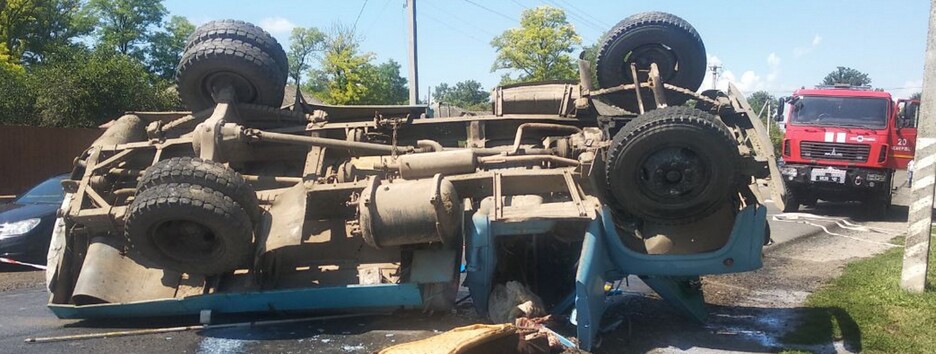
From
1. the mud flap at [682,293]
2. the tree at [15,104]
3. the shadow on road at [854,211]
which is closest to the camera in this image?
the mud flap at [682,293]

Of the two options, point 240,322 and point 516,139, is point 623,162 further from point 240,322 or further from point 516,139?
point 240,322

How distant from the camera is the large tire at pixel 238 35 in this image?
7.73 metres

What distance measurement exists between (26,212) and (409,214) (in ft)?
23.0

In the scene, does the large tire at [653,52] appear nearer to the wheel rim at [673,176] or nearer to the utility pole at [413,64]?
the wheel rim at [673,176]

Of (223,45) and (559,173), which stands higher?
(223,45)

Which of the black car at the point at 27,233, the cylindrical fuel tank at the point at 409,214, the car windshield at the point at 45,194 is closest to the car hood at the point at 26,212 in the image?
the black car at the point at 27,233

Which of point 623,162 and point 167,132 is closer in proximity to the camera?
point 623,162

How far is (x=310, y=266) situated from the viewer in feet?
22.0

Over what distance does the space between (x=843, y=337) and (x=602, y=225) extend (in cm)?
201

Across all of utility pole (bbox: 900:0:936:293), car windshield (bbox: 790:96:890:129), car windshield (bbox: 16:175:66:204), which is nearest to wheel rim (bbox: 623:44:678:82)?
utility pole (bbox: 900:0:936:293)

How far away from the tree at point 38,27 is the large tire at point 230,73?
32.7 meters

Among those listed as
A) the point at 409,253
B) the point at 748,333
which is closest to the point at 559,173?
the point at 409,253

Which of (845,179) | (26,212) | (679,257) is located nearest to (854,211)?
(845,179)

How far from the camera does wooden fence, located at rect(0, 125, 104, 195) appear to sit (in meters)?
18.6
